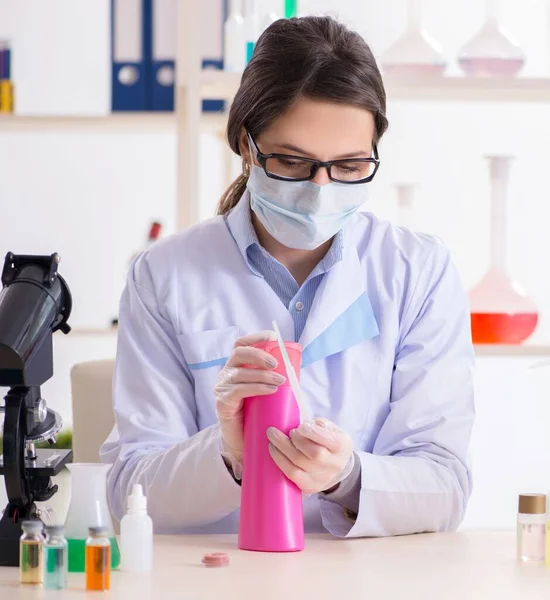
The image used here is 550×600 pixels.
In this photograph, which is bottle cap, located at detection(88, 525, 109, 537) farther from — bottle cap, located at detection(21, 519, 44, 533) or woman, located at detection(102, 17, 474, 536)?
woman, located at detection(102, 17, 474, 536)

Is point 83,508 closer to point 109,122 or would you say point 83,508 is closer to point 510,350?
point 510,350

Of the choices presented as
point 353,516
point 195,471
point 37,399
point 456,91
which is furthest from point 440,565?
point 456,91

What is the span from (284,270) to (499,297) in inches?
38.2

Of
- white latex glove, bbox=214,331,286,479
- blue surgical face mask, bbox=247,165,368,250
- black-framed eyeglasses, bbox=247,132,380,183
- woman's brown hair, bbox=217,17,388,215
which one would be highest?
woman's brown hair, bbox=217,17,388,215

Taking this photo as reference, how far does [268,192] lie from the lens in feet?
4.99

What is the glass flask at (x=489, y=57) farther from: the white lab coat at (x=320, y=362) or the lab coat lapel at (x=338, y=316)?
the lab coat lapel at (x=338, y=316)

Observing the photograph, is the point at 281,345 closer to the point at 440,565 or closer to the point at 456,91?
the point at 440,565

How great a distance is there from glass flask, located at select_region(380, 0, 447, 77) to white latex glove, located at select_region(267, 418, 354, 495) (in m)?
1.42

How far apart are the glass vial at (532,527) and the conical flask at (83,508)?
1.50 ft

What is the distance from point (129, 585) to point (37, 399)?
24 cm

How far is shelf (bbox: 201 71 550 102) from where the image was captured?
238 cm

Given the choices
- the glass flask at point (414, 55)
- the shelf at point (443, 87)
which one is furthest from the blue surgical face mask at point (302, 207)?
the glass flask at point (414, 55)

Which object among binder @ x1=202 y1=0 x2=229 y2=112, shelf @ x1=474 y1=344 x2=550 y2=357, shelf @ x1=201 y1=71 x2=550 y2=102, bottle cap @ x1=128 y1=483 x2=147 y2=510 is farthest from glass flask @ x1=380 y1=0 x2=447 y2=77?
bottle cap @ x1=128 y1=483 x2=147 y2=510

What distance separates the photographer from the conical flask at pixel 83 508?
1.07m
